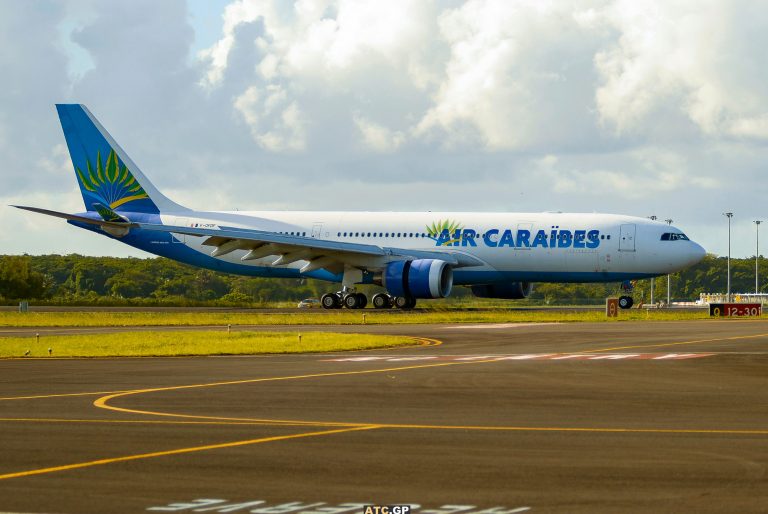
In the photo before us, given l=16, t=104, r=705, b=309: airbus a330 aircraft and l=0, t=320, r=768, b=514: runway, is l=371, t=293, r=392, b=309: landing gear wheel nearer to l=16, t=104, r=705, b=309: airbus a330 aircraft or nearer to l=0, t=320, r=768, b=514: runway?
Result: l=16, t=104, r=705, b=309: airbus a330 aircraft

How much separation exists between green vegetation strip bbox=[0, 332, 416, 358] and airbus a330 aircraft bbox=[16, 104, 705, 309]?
22.1 m

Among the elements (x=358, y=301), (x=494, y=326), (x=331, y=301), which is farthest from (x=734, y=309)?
(x=331, y=301)

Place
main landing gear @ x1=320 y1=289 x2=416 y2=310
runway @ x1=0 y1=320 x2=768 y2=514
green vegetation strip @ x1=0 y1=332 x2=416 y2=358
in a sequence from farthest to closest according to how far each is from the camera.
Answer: main landing gear @ x1=320 y1=289 x2=416 y2=310 → green vegetation strip @ x1=0 y1=332 x2=416 y2=358 → runway @ x1=0 y1=320 x2=768 y2=514

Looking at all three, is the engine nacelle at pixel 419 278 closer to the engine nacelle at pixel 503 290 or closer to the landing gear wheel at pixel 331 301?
the landing gear wheel at pixel 331 301

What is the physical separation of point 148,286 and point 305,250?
67.5m

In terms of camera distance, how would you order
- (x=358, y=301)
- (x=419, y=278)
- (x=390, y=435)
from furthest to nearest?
(x=358, y=301) < (x=419, y=278) < (x=390, y=435)

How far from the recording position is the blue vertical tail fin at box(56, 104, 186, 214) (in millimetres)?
75812

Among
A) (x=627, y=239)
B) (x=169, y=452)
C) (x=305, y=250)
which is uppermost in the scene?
(x=627, y=239)

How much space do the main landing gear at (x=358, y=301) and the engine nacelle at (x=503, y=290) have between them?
5521 millimetres

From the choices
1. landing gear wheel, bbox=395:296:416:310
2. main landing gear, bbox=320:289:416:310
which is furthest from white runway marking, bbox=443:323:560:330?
main landing gear, bbox=320:289:416:310

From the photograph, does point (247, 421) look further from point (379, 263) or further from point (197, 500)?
point (379, 263)

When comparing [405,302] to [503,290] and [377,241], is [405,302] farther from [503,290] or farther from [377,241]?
[503,290]

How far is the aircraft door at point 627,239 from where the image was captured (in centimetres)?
6658

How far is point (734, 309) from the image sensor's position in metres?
68.0
